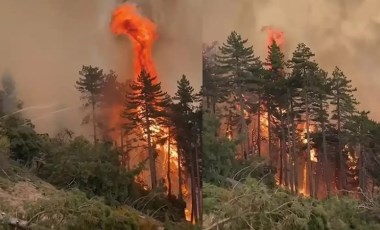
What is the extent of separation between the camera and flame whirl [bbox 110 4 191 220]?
2.75 meters

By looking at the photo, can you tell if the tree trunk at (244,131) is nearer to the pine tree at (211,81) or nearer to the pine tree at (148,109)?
the pine tree at (211,81)

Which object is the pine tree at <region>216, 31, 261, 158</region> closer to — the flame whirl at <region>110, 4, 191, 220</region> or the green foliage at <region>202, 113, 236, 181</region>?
the green foliage at <region>202, 113, 236, 181</region>

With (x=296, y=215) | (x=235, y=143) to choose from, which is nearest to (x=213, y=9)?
(x=235, y=143)

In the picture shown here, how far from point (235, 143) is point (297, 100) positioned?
0.33 m

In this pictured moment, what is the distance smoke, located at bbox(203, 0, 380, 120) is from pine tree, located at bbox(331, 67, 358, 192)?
0.03 m

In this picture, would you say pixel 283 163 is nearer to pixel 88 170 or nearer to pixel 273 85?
Answer: pixel 273 85

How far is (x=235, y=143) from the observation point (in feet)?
8.64

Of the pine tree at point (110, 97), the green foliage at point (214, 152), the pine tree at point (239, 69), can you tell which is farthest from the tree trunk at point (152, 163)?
the pine tree at point (239, 69)

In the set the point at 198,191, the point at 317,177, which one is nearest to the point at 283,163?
the point at 317,177

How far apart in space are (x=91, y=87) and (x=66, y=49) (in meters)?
0.21

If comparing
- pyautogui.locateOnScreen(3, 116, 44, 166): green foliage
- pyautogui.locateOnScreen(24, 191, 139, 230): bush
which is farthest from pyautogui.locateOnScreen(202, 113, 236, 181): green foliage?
pyautogui.locateOnScreen(3, 116, 44, 166): green foliage

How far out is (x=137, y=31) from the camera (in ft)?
9.10

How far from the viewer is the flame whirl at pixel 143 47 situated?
275 centimetres

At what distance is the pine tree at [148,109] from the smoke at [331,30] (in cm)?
47
